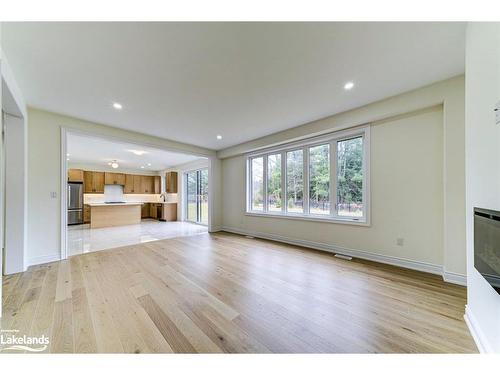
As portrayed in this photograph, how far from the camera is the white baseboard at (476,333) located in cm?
131

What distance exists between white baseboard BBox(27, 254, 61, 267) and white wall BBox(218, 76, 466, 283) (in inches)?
192

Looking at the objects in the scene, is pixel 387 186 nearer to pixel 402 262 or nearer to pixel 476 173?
pixel 402 262

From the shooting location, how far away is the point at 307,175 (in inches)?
167

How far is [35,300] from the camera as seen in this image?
6.68 ft

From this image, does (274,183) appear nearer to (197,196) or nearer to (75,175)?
(197,196)

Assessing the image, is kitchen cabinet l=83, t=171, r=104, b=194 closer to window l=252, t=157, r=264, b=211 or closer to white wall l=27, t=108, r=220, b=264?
white wall l=27, t=108, r=220, b=264

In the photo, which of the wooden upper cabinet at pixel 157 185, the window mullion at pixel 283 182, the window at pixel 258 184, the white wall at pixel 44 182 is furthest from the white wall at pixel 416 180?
the wooden upper cabinet at pixel 157 185

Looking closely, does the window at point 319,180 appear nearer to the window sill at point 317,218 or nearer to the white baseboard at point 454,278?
the window sill at point 317,218

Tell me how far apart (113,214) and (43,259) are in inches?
161

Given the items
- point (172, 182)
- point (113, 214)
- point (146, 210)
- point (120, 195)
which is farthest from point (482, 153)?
point (146, 210)

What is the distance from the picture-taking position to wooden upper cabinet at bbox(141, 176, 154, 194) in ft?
31.0

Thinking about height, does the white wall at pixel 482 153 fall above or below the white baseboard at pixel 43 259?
above

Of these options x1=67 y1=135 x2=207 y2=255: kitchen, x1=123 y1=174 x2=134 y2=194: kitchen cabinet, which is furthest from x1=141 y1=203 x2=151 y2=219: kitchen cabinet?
x1=123 y1=174 x2=134 y2=194: kitchen cabinet
